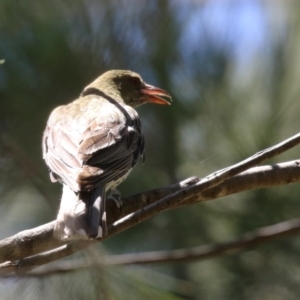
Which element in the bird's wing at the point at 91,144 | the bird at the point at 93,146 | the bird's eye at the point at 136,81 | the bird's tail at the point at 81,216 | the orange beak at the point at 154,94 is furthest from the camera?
the bird's eye at the point at 136,81

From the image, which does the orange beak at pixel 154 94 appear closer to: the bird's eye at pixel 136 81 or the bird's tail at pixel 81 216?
the bird's eye at pixel 136 81

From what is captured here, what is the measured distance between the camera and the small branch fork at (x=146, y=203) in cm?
244

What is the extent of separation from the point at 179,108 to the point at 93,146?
1.01 meters

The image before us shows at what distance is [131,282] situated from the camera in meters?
2.94

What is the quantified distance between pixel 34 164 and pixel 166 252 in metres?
0.83

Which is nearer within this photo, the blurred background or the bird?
the bird

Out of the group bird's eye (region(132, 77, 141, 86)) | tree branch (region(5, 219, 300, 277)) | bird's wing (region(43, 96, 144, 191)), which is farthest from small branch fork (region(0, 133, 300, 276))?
bird's eye (region(132, 77, 141, 86))

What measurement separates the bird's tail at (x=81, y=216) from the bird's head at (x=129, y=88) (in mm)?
1230

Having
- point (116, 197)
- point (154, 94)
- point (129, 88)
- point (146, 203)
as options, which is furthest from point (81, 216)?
point (129, 88)

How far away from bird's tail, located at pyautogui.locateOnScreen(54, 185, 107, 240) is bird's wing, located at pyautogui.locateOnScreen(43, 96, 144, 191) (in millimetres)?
42

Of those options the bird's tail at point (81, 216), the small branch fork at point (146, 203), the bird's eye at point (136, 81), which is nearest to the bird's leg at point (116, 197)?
the small branch fork at point (146, 203)

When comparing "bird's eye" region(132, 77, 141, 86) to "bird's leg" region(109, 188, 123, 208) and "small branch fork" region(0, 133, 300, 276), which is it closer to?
"bird's leg" region(109, 188, 123, 208)

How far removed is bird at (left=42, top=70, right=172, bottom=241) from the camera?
2.48m

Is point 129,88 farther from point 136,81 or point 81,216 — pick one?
point 81,216
